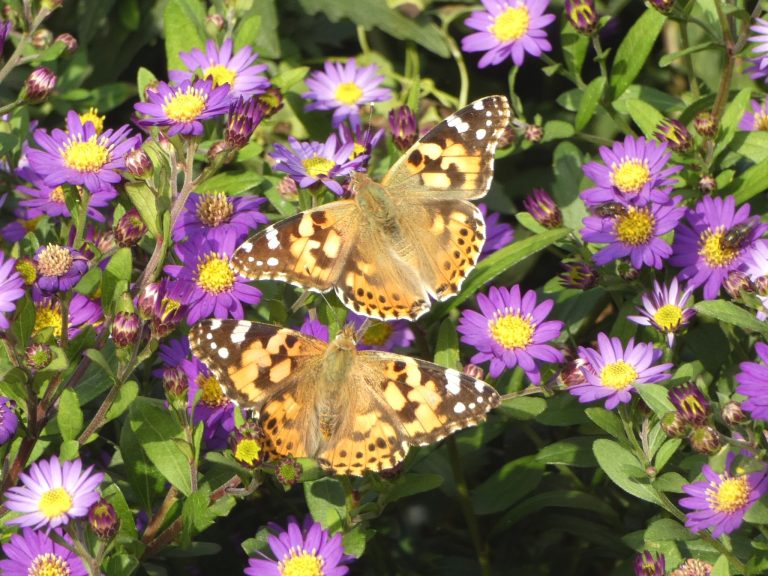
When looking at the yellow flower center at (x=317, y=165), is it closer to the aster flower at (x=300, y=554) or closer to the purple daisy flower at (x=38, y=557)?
the aster flower at (x=300, y=554)

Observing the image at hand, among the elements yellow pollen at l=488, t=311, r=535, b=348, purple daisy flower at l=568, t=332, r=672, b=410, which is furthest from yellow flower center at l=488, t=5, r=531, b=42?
purple daisy flower at l=568, t=332, r=672, b=410

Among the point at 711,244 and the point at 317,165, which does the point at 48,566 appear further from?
the point at 711,244

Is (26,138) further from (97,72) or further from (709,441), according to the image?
(709,441)

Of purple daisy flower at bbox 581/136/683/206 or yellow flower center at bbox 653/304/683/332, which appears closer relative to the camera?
yellow flower center at bbox 653/304/683/332

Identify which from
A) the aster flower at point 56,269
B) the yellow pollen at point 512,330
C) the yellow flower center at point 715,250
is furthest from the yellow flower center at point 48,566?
the yellow flower center at point 715,250

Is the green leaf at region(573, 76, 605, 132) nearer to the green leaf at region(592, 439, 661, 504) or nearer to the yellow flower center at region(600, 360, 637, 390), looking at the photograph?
the yellow flower center at region(600, 360, 637, 390)

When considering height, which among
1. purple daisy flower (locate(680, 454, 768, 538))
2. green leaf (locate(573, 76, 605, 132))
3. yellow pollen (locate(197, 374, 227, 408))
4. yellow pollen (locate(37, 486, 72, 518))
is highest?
green leaf (locate(573, 76, 605, 132))
